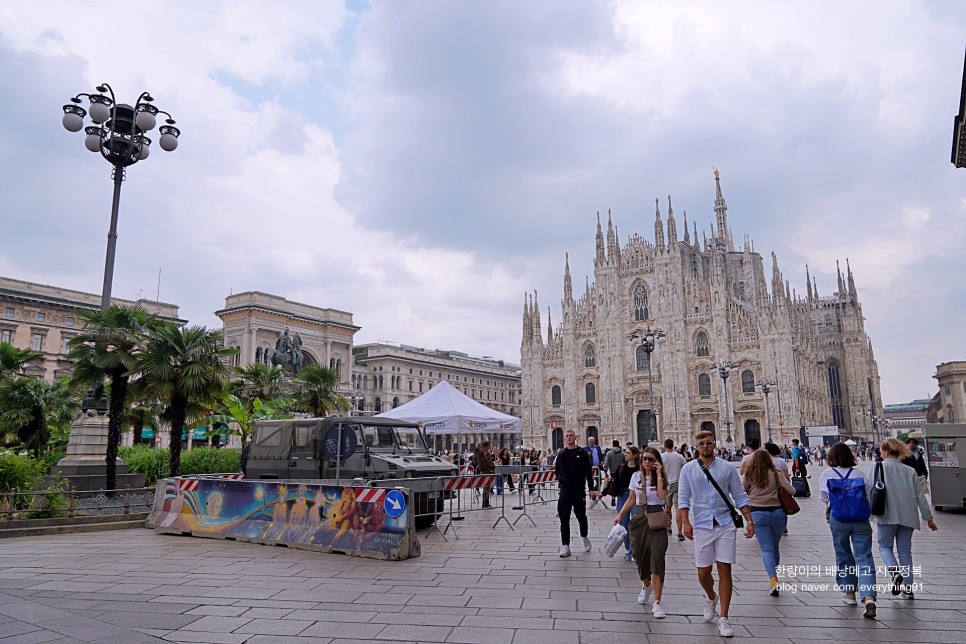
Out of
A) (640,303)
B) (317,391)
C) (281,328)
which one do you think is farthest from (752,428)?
(281,328)

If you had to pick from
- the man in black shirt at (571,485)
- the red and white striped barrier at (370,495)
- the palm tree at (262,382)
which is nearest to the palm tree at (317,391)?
the palm tree at (262,382)

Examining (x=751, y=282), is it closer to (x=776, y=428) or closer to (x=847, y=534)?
(x=776, y=428)

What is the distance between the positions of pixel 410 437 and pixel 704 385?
43857 millimetres

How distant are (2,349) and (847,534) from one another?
84.3ft

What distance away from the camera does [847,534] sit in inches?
233

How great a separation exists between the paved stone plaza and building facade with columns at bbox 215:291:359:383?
45607mm

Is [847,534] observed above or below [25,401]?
below

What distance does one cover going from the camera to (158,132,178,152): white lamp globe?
537 inches

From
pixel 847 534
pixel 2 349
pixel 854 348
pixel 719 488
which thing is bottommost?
pixel 847 534

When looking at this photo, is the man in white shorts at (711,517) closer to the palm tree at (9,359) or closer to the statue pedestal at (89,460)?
the statue pedestal at (89,460)

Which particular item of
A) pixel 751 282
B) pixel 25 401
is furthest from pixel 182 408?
pixel 751 282

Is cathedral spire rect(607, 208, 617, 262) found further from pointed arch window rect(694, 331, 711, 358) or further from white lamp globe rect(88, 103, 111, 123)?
white lamp globe rect(88, 103, 111, 123)

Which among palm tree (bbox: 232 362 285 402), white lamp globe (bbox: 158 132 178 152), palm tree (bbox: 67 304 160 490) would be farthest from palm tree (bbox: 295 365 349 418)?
white lamp globe (bbox: 158 132 178 152)

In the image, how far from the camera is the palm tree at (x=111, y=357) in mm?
14562
